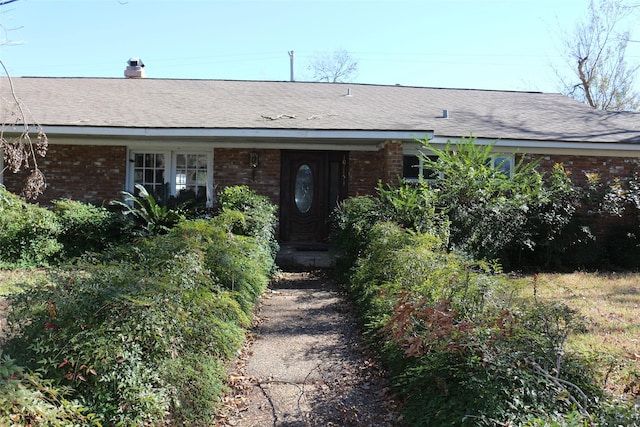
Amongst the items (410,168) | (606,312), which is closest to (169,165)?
(410,168)

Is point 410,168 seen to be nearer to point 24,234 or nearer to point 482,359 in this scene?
point 24,234

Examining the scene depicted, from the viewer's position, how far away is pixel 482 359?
357cm

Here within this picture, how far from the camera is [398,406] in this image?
171 inches

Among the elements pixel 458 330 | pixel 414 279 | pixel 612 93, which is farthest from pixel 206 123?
pixel 612 93

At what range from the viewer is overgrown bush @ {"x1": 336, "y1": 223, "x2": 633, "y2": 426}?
3314 mm

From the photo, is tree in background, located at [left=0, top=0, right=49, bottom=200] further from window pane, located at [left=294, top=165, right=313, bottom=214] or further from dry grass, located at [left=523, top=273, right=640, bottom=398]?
dry grass, located at [left=523, top=273, right=640, bottom=398]

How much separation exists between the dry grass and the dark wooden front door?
4971 millimetres

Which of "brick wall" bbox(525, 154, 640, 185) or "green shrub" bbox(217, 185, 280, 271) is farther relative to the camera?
"brick wall" bbox(525, 154, 640, 185)

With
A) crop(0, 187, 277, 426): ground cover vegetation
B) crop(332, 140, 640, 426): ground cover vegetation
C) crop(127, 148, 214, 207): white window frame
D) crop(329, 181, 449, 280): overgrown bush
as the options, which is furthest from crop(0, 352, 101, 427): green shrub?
crop(127, 148, 214, 207): white window frame

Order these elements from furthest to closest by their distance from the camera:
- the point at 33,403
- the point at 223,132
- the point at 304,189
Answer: the point at 304,189 < the point at 223,132 < the point at 33,403

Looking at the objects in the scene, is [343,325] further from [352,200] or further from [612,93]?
[612,93]

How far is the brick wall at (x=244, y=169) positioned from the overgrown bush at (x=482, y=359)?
7.68m

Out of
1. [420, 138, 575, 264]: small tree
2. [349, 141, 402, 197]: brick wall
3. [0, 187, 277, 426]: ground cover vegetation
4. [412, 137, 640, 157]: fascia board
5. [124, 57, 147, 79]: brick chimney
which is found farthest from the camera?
[124, 57, 147, 79]: brick chimney

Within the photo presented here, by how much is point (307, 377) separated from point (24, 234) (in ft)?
24.2
